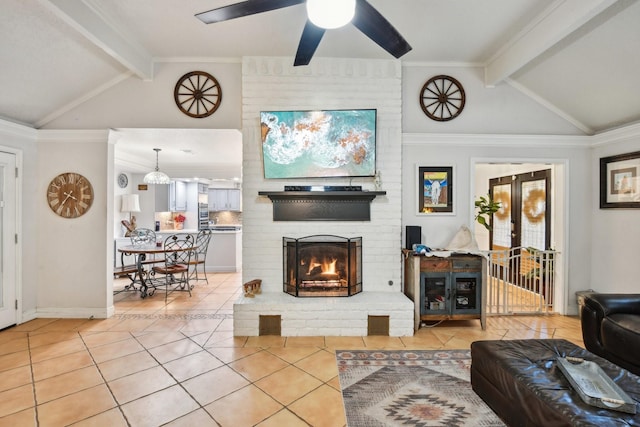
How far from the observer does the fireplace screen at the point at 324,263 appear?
3500 mm

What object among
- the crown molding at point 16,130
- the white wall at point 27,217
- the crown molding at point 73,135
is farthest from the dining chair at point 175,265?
the crown molding at point 16,130

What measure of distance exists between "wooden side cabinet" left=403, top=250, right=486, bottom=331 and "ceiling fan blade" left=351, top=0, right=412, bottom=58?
2.17 m

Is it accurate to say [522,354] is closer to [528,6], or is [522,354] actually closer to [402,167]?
[402,167]

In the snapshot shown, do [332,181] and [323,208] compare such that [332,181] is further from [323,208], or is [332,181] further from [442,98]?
[442,98]

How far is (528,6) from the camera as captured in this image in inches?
103

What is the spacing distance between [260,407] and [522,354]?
1791mm

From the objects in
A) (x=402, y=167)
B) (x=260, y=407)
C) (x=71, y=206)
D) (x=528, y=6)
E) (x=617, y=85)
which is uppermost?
(x=528, y=6)

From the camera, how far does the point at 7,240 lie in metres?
3.41

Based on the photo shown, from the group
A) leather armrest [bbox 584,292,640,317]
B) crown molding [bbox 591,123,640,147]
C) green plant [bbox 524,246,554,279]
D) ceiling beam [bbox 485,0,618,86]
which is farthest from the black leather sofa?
ceiling beam [bbox 485,0,618,86]

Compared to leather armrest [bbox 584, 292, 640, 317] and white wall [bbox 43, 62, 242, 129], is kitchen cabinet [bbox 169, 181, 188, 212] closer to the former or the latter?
white wall [bbox 43, 62, 242, 129]

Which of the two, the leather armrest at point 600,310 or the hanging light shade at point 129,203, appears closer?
the leather armrest at point 600,310

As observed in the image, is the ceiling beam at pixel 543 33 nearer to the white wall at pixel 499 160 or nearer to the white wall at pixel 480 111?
the white wall at pixel 480 111

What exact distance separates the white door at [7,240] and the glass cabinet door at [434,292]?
15.8 feet

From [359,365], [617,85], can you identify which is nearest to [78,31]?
[359,365]
